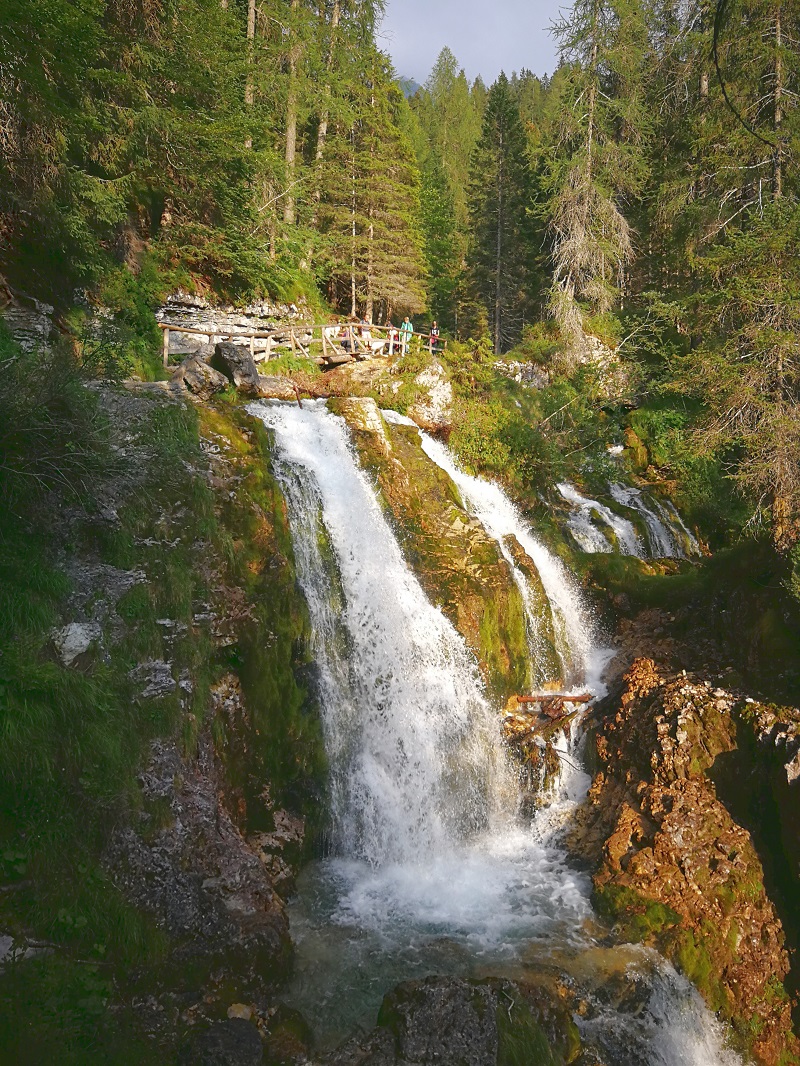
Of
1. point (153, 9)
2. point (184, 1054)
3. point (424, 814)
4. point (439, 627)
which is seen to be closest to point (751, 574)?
point (439, 627)

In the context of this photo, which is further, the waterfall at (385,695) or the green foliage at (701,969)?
the waterfall at (385,695)

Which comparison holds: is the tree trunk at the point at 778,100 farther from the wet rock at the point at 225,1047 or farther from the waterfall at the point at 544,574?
the wet rock at the point at 225,1047

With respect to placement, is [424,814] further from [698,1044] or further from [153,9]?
[153,9]

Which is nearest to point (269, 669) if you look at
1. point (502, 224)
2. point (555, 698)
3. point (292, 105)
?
point (555, 698)

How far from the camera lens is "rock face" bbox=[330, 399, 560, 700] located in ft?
33.0

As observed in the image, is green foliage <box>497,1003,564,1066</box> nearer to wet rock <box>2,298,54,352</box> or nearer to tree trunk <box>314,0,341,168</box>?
wet rock <box>2,298,54,352</box>

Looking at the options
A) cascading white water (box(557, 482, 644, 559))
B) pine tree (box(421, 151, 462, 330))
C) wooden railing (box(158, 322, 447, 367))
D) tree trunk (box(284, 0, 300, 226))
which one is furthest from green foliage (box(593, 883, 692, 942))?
pine tree (box(421, 151, 462, 330))

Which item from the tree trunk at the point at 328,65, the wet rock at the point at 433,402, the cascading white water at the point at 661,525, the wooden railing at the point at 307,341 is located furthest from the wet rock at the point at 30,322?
the tree trunk at the point at 328,65

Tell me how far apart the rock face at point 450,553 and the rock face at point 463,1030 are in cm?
482

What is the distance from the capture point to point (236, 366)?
480 inches

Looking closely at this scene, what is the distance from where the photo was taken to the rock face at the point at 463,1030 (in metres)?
4.76

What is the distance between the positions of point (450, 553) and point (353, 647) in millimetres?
2827

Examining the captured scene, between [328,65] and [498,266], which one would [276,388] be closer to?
[328,65]

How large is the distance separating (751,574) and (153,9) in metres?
16.3
